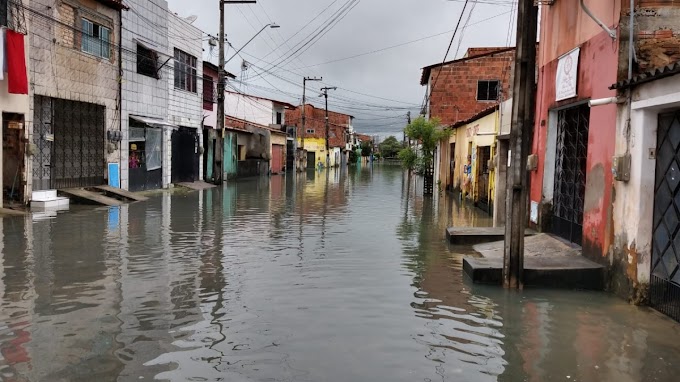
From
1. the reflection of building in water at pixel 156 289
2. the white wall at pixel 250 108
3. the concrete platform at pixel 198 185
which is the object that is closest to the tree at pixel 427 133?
the concrete platform at pixel 198 185

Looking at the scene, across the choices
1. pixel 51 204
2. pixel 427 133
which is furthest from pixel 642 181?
pixel 427 133

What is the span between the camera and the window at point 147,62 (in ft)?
76.4

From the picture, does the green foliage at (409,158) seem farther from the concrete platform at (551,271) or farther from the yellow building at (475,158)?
the concrete platform at (551,271)

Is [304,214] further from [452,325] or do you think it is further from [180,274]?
[452,325]

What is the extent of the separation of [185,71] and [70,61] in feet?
35.0

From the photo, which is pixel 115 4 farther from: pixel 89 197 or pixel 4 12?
pixel 89 197

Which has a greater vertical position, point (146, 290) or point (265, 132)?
point (265, 132)

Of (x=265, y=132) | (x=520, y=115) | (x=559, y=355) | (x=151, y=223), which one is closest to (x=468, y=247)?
(x=520, y=115)

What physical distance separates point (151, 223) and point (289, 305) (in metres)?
8.45

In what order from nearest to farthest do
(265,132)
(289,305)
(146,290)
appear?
(289,305) < (146,290) < (265,132)

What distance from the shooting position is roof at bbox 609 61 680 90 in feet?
19.5

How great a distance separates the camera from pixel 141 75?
23.3 meters

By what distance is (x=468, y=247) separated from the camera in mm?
11367

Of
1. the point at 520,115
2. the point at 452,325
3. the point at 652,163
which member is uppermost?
the point at 520,115
